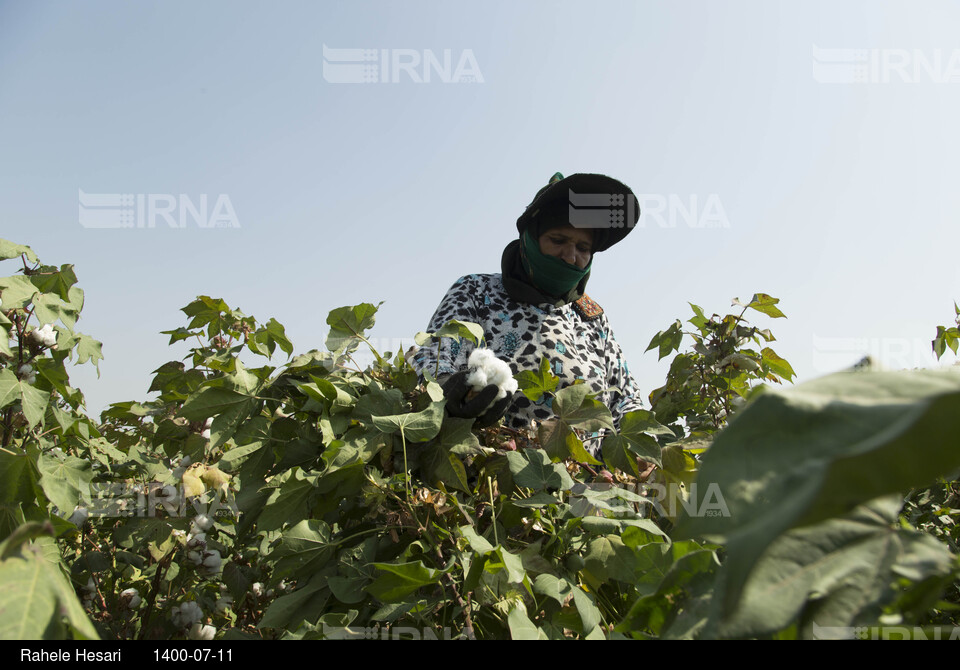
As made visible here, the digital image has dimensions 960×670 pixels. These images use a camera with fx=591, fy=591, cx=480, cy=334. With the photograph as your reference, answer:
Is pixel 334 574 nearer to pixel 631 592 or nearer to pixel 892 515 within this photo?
pixel 631 592

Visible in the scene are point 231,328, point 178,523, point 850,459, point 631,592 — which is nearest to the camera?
point 850,459

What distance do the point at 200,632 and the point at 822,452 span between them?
182 centimetres

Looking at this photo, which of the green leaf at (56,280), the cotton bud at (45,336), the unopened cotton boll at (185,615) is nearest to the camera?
the cotton bud at (45,336)

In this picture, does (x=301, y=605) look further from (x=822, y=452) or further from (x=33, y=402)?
(x=822, y=452)

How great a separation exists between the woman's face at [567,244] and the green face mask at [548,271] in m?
0.03

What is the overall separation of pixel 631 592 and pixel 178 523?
4.60 feet

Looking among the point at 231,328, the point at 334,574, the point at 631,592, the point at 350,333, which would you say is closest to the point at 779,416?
the point at 631,592

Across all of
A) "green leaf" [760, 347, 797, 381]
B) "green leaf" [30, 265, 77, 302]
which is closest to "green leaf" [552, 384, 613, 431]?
"green leaf" [760, 347, 797, 381]

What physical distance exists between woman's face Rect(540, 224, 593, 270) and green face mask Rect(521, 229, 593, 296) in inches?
1.1

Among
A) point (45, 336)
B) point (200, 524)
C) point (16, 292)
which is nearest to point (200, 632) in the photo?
point (200, 524)

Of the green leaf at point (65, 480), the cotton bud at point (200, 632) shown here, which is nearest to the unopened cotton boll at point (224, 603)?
the cotton bud at point (200, 632)

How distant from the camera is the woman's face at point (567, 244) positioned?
8.22ft

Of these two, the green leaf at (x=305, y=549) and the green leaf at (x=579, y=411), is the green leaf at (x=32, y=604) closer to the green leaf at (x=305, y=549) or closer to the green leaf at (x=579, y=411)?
the green leaf at (x=305, y=549)

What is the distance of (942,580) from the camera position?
1.23ft
